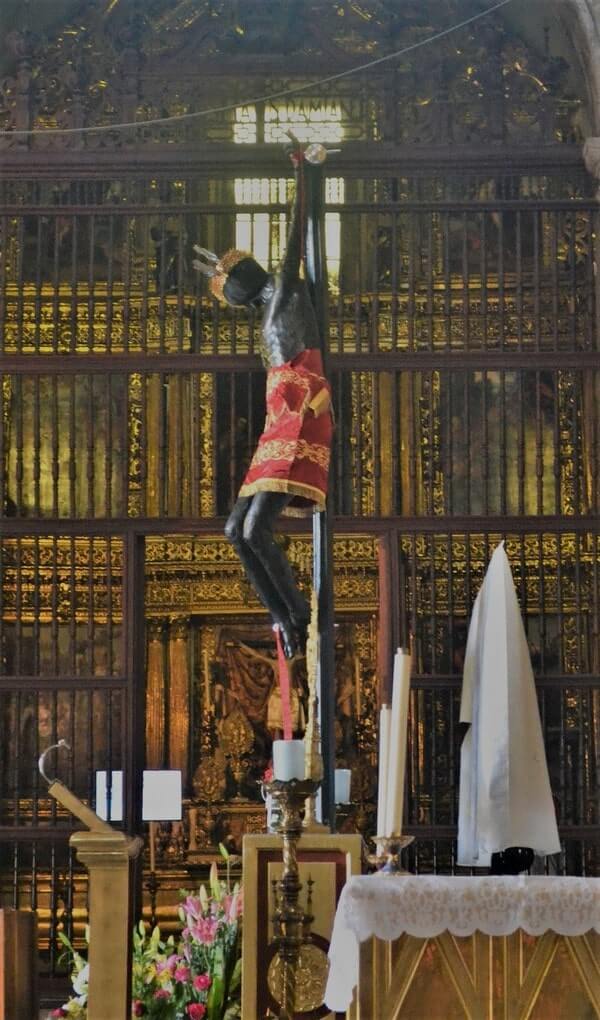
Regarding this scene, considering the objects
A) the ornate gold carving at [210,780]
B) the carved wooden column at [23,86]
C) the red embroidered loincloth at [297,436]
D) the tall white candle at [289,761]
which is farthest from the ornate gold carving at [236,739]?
the tall white candle at [289,761]

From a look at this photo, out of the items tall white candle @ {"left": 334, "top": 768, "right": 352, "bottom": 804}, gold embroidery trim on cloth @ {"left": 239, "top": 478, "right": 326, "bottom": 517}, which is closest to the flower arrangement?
tall white candle @ {"left": 334, "top": 768, "right": 352, "bottom": 804}

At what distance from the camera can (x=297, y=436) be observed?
6.55 meters

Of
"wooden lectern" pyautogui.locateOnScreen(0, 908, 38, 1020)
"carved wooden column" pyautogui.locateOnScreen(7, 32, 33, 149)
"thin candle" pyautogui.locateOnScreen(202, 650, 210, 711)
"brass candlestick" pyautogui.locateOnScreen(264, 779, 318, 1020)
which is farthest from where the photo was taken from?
"thin candle" pyautogui.locateOnScreen(202, 650, 210, 711)

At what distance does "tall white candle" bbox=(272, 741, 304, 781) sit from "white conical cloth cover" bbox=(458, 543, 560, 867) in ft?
10.3

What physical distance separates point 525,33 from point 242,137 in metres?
1.91

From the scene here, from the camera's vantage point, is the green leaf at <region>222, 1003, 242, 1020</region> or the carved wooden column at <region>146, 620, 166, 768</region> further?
the carved wooden column at <region>146, 620, 166, 768</region>

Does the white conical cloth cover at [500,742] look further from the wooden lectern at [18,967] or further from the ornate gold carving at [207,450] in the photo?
the ornate gold carving at [207,450]

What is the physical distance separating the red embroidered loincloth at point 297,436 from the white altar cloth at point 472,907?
2.29m

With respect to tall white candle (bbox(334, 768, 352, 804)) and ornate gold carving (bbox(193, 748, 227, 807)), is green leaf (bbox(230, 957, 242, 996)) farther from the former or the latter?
ornate gold carving (bbox(193, 748, 227, 807))

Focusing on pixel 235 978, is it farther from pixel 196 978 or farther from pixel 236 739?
pixel 236 739

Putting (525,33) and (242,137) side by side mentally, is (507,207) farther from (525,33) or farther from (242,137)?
(242,137)

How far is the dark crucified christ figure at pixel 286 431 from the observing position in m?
6.57

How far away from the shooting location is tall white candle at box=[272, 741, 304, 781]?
4.95 m

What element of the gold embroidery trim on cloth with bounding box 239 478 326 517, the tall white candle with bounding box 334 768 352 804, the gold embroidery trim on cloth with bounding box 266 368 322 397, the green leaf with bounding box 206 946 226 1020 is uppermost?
the gold embroidery trim on cloth with bounding box 266 368 322 397
